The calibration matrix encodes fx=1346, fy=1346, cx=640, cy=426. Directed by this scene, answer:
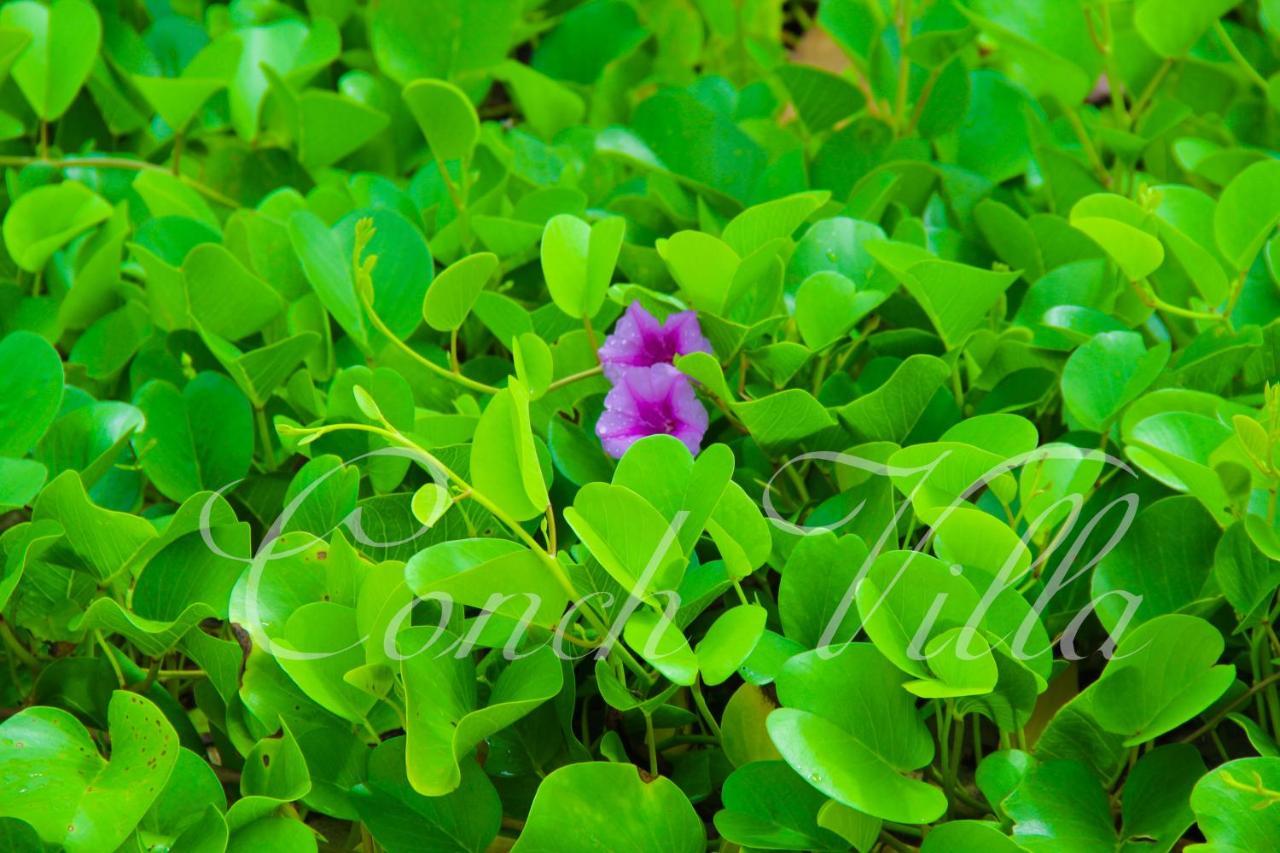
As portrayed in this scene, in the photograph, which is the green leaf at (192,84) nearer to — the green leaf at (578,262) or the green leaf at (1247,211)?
the green leaf at (578,262)

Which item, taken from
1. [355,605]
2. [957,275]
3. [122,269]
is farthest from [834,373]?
[122,269]

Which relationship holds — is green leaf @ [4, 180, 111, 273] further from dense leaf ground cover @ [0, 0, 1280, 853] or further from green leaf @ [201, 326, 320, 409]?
green leaf @ [201, 326, 320, 409]

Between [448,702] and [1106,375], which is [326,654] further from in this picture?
[1106,375]

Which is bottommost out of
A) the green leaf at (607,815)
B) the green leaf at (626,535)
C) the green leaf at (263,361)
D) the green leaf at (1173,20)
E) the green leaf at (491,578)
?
the green leaf at (607,815)

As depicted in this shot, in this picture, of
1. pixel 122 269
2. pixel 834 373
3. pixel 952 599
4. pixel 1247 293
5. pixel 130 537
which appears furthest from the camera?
pixel 122 269

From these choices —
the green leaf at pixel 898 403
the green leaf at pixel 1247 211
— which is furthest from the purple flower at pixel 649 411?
the green leaf at pixel 1247 211

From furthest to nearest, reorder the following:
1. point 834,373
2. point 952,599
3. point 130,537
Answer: point 834,373 < point 130,537 < point 952,599

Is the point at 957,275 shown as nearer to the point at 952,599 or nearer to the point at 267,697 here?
the point at 952,599
